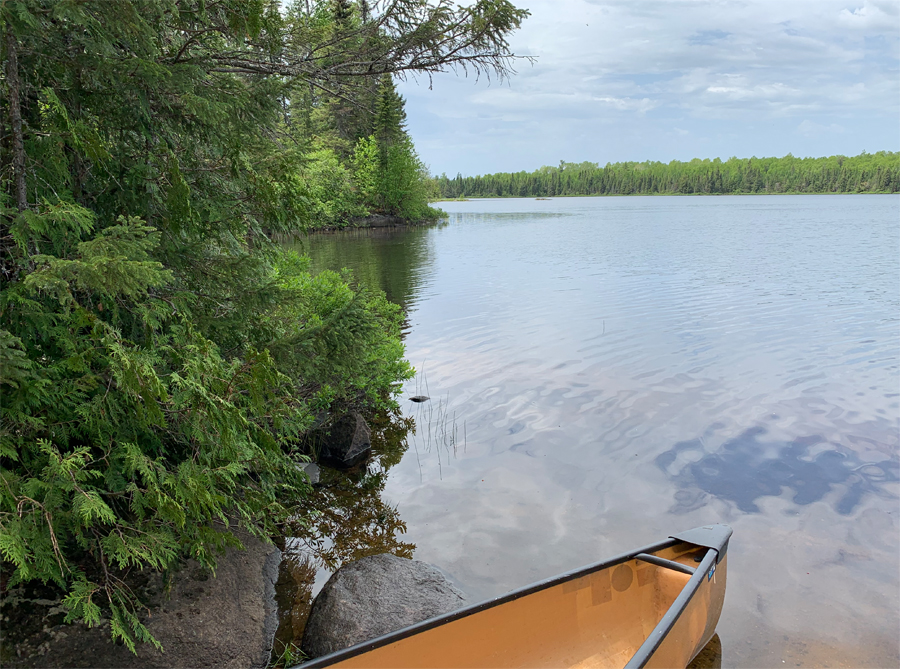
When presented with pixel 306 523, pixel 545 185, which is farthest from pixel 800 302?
pixel 545 185

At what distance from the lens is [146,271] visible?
3.32 meters

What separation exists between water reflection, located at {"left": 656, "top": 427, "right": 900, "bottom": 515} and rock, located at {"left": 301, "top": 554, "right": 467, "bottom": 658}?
3695 millimetres

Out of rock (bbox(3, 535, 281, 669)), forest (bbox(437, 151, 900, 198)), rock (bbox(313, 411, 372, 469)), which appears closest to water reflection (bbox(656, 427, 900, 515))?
rock (bbox(313, 411, 372, 469))

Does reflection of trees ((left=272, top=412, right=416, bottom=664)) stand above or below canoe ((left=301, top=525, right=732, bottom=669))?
below

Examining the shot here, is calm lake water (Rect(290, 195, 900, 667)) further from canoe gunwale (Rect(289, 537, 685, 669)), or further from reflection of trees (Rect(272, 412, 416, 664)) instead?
canoe gunwale (Rect(289, 537, 685, 669))

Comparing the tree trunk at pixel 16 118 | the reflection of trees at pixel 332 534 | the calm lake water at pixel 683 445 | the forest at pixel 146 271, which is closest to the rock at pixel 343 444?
the reflection of trees at pixel 332 534

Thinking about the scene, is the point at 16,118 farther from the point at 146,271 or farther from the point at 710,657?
the point at 710,657

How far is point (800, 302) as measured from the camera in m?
18.2

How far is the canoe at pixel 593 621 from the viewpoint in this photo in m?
3.83

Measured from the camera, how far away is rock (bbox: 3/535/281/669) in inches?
147

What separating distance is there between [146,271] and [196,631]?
2.72 meters

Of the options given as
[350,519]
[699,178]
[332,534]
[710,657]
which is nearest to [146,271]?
[332,534]

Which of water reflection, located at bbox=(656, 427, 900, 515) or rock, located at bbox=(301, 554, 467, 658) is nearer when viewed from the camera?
rock, located at bbox=(301, 554, 467, 658)

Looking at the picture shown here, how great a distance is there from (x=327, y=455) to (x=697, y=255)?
26.1 metres
